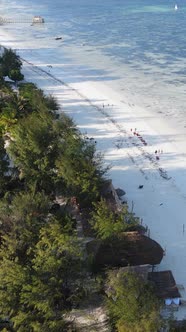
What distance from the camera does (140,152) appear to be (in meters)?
29.5

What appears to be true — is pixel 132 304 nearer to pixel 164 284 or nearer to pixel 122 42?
pixel 164 284

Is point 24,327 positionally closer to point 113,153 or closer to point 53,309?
point 53,309

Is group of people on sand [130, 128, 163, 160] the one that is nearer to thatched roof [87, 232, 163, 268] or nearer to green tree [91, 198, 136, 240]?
green tree [91, 198, 136, 240]

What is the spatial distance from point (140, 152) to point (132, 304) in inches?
645

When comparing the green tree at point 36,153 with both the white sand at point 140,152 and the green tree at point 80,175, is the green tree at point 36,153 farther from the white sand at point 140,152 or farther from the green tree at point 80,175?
the white sand at point 140,152

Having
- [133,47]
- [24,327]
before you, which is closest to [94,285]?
[24,327]

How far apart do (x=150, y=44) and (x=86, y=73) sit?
18.2 meters

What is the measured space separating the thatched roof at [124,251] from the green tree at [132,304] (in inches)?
56.2

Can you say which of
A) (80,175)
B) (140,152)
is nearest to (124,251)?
(80,175)

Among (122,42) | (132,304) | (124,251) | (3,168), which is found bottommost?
(132,304)

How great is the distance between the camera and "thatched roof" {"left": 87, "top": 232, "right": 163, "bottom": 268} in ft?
57.6

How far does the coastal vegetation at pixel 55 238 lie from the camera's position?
14.8 meters

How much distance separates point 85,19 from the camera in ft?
284

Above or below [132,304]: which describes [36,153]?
above
